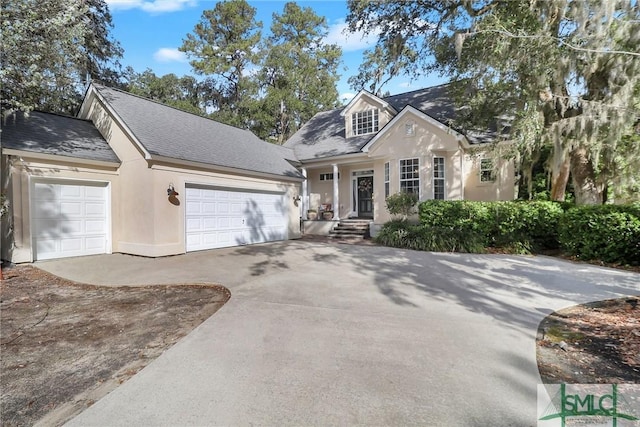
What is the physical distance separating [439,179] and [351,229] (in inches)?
169

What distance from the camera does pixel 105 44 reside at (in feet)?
58.1

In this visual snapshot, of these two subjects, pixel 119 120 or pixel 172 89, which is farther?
pixel 172 89

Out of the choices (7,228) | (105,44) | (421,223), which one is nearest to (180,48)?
(105,44)

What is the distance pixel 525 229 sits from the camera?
968 centimetres

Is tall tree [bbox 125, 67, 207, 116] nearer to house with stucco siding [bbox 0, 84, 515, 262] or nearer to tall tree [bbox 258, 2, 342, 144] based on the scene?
tall tree [bbox 258, 2, 342, 144]

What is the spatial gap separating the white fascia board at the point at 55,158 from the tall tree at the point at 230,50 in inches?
698

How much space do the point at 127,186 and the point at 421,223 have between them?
998 cm

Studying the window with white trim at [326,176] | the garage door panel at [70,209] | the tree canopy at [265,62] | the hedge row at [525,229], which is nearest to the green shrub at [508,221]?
the hedge row at [525,229]

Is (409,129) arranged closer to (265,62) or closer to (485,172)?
(485,172)

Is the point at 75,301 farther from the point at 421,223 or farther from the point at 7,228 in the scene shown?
the point at 421,223

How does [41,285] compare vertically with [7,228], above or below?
below

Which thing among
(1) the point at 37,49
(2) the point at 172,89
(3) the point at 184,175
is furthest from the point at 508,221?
(2) the point at 172,89

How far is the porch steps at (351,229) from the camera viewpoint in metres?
13.7

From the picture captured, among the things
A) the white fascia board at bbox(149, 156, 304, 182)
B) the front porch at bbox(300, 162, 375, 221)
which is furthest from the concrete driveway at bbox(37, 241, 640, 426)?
the front porch at bbox(300, 162, 375, 221)
